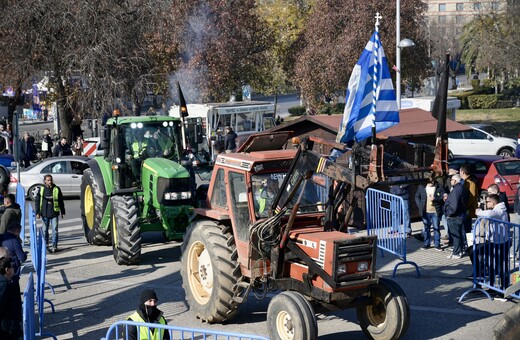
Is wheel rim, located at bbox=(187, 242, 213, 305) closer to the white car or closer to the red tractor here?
the red tractor

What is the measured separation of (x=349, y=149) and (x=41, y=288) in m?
4.68

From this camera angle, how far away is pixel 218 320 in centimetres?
1115

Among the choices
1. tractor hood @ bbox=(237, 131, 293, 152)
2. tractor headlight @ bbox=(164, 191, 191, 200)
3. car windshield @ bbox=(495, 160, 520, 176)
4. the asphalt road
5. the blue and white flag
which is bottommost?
the asphalt road

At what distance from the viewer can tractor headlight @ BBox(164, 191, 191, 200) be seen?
15.1 meters

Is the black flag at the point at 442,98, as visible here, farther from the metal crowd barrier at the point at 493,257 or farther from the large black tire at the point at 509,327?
the large black tire at the point at 509,327

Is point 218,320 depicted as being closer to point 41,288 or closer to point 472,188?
point 41,288

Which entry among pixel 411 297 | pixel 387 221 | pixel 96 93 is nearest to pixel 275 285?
pixel 411 297

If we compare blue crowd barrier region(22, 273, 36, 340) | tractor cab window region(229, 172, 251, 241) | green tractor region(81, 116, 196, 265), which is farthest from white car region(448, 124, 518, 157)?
blue crowd barrier region(22, 273, 36, 340)

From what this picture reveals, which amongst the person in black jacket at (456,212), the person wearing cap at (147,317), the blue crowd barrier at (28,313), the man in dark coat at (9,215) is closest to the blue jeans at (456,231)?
the person in black jacket at (456,212)

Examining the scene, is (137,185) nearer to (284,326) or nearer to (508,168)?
(284,326)

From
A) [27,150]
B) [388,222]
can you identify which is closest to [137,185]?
[388,222]

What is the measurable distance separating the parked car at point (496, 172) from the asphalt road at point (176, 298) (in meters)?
4.53

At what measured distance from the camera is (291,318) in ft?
31.4

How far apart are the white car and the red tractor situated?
832 inches
